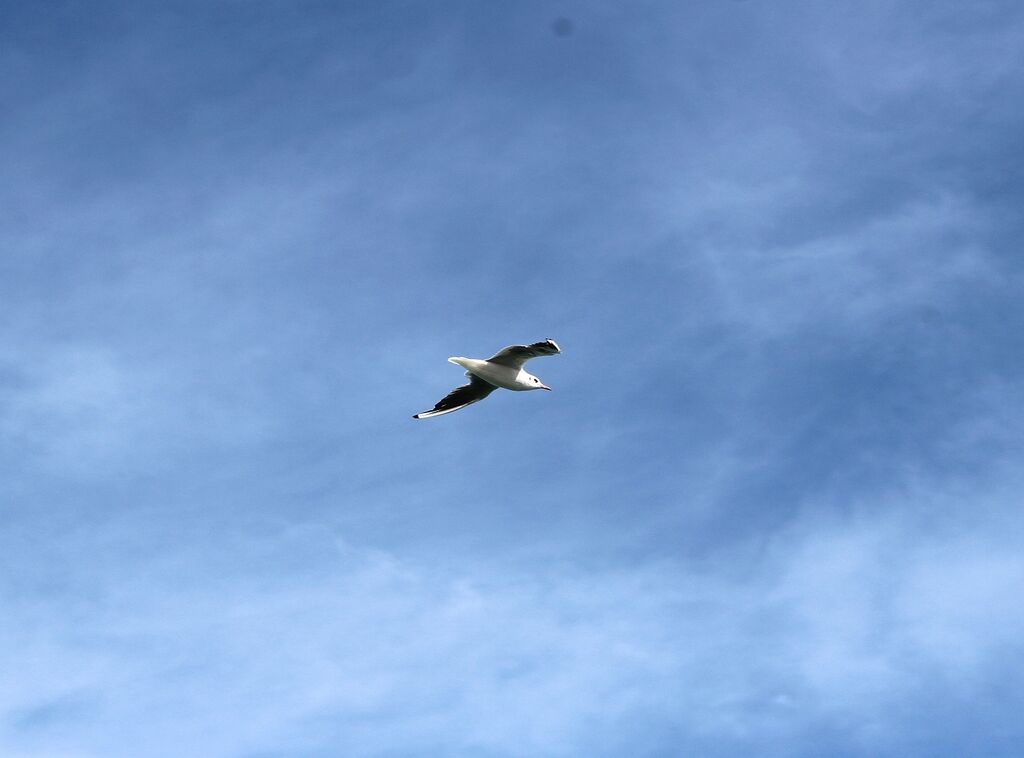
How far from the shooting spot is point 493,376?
74500mm

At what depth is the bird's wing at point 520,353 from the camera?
6912 centimetres

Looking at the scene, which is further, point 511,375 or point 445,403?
point 445,403

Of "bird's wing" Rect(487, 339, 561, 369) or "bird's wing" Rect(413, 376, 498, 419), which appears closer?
"bird's wing" Rect(487, 339, 561, 369)

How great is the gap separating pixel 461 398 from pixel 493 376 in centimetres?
519

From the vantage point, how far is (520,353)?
71.9 meters

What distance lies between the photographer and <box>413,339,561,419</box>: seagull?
7106 cm

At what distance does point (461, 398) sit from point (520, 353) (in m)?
8.42

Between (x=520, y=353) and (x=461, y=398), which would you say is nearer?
(x=520, y=353)

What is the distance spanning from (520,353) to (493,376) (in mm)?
3270

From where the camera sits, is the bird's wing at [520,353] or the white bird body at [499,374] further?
the white bird body at [499,374]

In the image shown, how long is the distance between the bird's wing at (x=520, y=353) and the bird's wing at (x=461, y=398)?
4.62 meters

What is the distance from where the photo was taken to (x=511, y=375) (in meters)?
74.4

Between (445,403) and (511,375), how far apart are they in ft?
21.5

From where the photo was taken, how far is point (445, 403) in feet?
260
